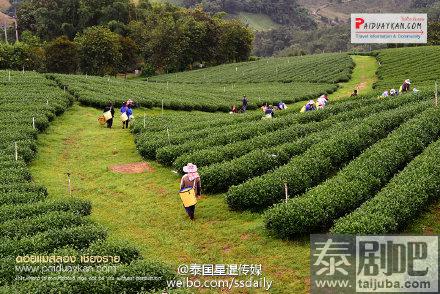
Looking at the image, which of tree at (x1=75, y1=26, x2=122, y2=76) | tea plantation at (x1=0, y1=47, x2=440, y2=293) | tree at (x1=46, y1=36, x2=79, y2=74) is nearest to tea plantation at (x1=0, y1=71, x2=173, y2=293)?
tea plantation at (x1=0, y1=47, x2=440, y2=293)

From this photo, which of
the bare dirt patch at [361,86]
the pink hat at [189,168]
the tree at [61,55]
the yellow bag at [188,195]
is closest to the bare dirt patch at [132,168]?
the pink hat at [189,168]

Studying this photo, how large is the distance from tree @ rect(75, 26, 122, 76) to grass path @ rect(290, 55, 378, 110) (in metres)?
36.6

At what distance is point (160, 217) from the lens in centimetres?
1759

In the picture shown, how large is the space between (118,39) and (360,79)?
40.9 metres

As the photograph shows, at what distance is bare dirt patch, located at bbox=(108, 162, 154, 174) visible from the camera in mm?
23750

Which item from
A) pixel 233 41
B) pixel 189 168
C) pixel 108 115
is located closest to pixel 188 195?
pixel 189 168

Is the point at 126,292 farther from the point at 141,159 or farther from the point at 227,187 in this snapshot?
Result: the point at 141,159

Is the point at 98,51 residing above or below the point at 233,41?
below

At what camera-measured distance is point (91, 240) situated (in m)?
13.9

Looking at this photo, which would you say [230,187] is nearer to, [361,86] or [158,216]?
[158,216]

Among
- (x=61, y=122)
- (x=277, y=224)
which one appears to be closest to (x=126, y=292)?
(x=277, y=224)

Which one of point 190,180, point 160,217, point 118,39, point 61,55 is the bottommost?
point 160,217

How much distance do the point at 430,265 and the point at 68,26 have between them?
104 metres

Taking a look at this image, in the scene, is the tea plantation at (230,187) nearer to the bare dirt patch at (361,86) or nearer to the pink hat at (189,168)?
the pink hat at (189,168)
